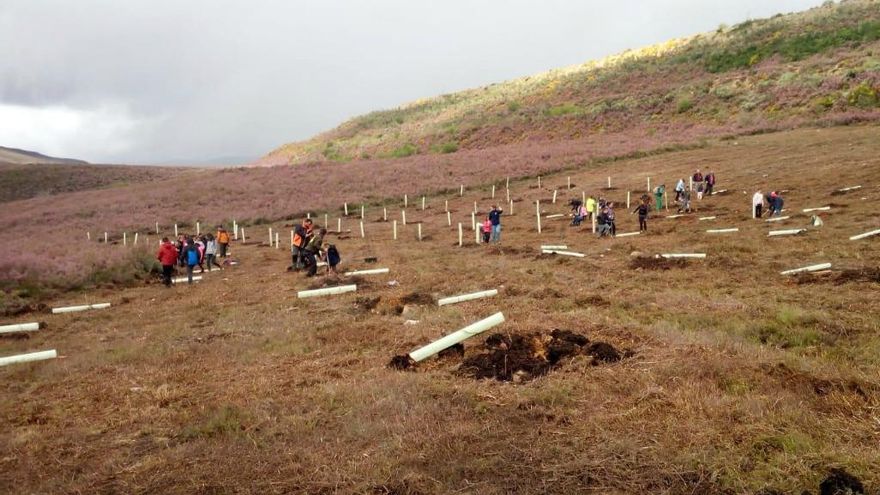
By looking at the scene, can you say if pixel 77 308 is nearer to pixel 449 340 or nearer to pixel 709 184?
pixel 449 340

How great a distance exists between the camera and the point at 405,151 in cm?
6575

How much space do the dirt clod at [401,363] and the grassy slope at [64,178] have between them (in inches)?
2421

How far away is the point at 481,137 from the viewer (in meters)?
64.0

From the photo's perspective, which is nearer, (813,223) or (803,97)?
(813,223)

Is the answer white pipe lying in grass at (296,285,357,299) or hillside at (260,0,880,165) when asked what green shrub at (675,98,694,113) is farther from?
white pipe lying in grass at (296,285,357,299)

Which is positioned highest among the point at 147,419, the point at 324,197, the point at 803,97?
the point at 803,97

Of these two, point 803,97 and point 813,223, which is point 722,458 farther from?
point 803,97

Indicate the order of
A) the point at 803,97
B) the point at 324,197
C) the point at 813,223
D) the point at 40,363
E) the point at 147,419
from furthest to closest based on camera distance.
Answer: the point at 803,97
the point at 324,197
the point at 813,223
the point at 40,363
the point at 147,419

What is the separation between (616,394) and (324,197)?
124ft

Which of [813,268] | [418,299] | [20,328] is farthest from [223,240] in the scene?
[813,268]

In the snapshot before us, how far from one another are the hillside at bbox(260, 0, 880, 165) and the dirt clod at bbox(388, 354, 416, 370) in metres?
43.6

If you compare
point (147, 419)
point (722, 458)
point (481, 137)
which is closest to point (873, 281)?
point (722, 458)

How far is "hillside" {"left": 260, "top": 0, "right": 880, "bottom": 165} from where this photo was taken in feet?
152

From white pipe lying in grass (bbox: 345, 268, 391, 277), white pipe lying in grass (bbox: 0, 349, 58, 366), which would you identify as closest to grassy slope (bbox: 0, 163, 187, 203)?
white pipe lying in grass (bbox: 345, 268, 391, 277)
